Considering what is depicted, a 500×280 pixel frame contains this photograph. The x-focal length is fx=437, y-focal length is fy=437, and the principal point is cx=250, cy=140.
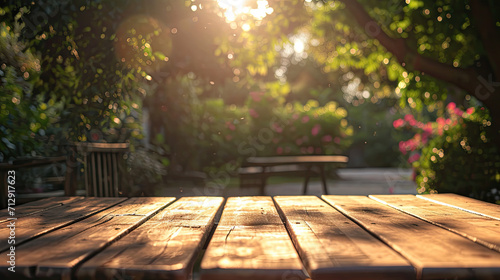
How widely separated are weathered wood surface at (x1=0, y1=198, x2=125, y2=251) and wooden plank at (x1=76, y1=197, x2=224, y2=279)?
309mm

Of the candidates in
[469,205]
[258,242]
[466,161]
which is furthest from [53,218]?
[466,161]

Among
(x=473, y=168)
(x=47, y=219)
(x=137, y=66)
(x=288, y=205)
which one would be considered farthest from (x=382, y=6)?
(x=47, y=219)

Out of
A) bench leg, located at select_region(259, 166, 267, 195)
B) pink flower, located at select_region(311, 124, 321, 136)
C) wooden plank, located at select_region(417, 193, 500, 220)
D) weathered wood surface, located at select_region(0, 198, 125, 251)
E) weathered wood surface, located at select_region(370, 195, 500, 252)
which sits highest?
pink flower, located at select_region(311, 124, 321, 136)

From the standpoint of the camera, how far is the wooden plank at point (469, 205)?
5.91 feet

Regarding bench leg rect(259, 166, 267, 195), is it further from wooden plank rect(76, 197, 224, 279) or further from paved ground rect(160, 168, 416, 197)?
wooden plank rect(76, 197, 224, 279)

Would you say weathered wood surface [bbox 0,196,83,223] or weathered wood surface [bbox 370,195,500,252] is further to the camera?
weathered wood surface [bbox 0,196,83,223]

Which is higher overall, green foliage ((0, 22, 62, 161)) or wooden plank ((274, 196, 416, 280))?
green foliage ((0, 22, 62, 161))

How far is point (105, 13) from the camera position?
3.67m

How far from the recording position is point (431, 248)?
117 centimetres

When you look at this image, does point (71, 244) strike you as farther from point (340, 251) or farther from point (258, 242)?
point (340, 251)

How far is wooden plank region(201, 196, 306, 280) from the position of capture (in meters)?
1.00

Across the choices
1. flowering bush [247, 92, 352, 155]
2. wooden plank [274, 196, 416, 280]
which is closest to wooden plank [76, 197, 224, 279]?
wooden plank [274, 196, 416, 280]

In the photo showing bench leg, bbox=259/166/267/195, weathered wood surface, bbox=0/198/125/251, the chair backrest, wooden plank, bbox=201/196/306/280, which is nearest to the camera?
wooden plank, bbox=201/196/306/280

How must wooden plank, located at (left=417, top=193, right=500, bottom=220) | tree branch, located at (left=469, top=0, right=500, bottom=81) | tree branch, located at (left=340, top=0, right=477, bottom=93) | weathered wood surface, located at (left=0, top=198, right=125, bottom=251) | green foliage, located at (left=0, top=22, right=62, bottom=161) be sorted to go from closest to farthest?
1. weathered wood surface, located at (left=0, top=198, right=125, bottom=251)
2. wooden plank, located at (left=417, top=193, right=500, bottom=220)
3. green foliage, located at (left=0, top=22, right=62, bottom=161)
4. tree branch, located at (left=469, top=0, right=500, bottom=81)
5. tree branch, located at (left=340, top=0, right=477, bottom=93)
